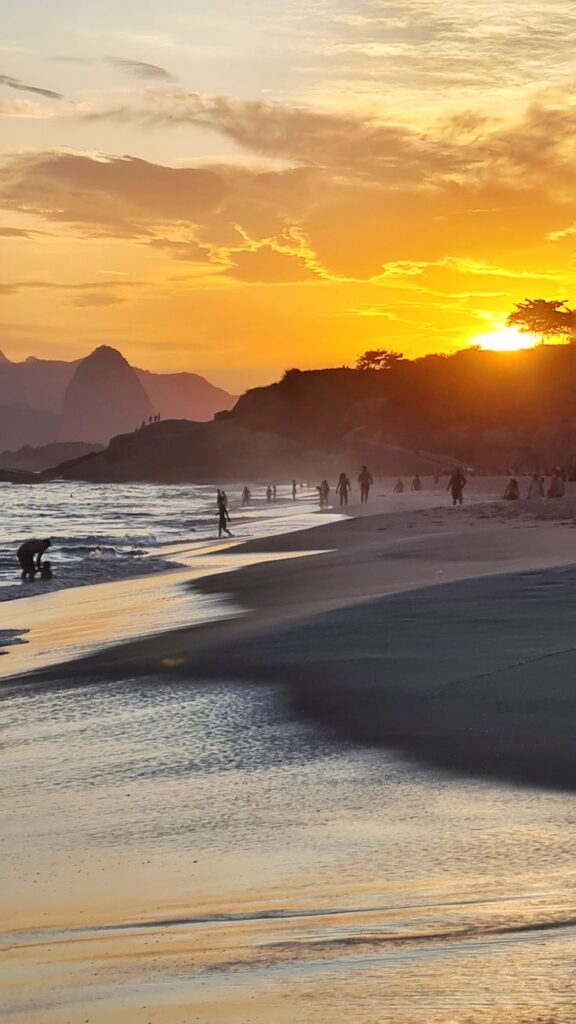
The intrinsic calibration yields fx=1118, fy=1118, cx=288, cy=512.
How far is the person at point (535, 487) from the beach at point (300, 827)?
37.8 meters

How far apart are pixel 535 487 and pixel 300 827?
54377 mm

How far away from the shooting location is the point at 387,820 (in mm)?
5191

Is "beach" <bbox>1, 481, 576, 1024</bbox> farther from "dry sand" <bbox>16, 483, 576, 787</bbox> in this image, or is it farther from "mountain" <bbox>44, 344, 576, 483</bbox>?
"mountain" <bbox>44, 344, 576, 483</bbox>

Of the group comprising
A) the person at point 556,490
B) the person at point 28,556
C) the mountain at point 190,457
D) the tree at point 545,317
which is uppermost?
the tree at point 545,317

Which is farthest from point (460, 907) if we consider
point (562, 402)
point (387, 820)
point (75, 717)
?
point (562, 402)

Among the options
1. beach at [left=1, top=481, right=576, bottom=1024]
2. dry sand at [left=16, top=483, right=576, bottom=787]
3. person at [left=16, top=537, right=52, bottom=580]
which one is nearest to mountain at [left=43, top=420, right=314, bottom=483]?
person at [left=16, top=537, right=52, bottom=580]

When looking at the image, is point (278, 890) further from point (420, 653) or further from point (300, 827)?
point (420, 653)

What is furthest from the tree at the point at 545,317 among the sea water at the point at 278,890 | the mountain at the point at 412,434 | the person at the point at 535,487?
the sea water at the point at 278,890

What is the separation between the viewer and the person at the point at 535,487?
160 ft

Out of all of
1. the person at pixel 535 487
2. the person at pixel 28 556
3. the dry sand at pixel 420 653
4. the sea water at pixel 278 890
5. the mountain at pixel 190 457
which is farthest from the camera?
the mountain at pixel 190 457

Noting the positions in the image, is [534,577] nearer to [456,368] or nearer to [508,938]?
[508,938]

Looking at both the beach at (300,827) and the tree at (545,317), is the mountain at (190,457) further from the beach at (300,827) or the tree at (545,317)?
the beach at (300,827)

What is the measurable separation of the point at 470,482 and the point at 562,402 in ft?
302

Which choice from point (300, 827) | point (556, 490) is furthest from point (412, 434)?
point (300, 827)
